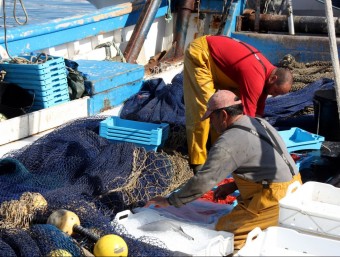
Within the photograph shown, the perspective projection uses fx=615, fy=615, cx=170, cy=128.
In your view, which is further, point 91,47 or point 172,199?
point 91,47

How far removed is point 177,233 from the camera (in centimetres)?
425

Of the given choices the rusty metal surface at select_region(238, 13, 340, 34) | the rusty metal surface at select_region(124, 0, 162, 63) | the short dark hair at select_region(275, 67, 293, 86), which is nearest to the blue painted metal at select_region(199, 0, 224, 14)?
the rusty metal surface at select_region(238, 13, 340, 34)

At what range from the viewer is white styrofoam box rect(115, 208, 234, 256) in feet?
13.1

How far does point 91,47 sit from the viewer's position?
8.73 metres

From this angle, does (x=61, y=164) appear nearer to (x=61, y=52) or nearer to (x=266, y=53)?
(x=61, y=52)

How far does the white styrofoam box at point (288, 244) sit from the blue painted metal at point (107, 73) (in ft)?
13.3

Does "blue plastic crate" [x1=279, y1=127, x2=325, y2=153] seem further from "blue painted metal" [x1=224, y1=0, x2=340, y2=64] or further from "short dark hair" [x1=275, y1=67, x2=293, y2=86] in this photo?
"blue painted metal" [x1=224, y1=0, x2=340, y2=64]

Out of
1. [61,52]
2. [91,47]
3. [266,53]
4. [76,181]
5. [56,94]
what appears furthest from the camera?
[266,53]

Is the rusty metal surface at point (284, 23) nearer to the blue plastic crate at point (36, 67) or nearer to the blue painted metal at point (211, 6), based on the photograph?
the blue painted metal at point (211, 6)

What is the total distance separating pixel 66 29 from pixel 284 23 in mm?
3677

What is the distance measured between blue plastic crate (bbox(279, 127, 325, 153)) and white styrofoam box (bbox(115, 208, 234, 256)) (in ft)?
8.40

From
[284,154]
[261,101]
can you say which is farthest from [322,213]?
[261,101]

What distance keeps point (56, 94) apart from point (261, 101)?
2.34 metres

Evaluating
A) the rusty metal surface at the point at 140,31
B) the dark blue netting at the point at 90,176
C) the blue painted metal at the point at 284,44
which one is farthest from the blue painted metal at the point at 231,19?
the dark blue netting at the point at 90,176
